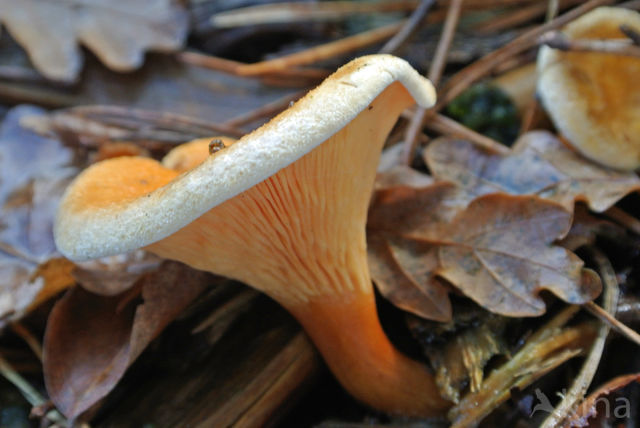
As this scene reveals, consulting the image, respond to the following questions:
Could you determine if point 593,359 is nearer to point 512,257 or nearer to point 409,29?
point 512,257

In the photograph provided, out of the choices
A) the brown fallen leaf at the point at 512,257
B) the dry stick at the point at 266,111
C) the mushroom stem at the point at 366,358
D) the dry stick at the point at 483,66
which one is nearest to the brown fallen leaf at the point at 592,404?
the brown fallen leaf at the point at 512,257

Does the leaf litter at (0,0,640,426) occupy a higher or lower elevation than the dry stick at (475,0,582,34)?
lower

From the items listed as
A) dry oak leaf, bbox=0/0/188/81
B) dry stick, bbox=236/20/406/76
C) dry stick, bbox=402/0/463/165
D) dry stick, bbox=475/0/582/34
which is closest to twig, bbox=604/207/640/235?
dry stick, bbox=402/0/463/165

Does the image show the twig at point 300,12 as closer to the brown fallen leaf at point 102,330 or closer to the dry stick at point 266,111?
the dry stick at point 266,111

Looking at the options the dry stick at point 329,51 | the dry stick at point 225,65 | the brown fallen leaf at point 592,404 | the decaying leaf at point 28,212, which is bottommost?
the decaying leaf at point 28,212

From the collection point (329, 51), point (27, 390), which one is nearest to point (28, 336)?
point (27, 390)

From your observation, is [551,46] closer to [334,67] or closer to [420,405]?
[334,67]

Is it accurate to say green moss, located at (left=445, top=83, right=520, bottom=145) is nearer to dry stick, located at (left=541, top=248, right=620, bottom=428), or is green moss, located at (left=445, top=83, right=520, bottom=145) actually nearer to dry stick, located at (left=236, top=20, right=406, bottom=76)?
dry stick, located at (left=236, top=20, right=406, bottom=76)

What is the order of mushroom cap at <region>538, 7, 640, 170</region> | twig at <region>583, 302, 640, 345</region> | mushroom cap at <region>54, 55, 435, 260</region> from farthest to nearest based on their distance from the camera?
mushroom cap at <region>538, 7, 640, 170</region>
twig at <region>583, 302, 640, 345</region>
mushroom cap at <region>54, 55, 435, 260</region>
